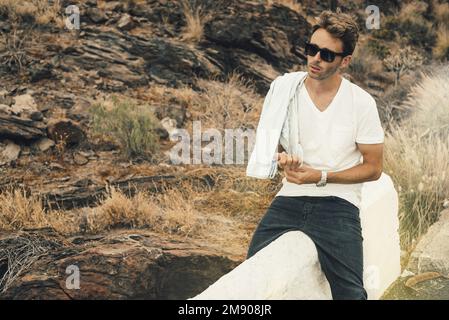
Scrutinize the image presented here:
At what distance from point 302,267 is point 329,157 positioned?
0.62 metres

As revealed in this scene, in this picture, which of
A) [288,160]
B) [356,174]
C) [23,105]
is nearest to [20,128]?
[23,105]

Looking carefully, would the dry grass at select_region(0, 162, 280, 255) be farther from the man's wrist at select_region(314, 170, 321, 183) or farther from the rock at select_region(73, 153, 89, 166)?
the man's wrist at select_region(314, 170, 321, 183)

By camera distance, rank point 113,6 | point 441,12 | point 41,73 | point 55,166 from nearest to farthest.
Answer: point 55,166 < point 41,73 < point 113,6 < point 441,12

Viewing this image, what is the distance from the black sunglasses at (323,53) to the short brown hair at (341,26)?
65mm

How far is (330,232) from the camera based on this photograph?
2.68 meters

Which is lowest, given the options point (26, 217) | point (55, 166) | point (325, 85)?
point (26, 217)

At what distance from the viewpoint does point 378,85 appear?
1018 centimetres

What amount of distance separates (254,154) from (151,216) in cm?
234

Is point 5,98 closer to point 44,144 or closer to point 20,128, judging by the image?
point 20,128

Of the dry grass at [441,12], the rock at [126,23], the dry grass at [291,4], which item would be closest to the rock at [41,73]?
the rock at [126,23]

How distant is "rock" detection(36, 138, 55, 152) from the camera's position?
652cm

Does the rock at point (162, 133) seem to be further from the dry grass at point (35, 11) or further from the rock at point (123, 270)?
the dry grass at point (35, 11)

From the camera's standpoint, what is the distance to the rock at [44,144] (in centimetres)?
652
